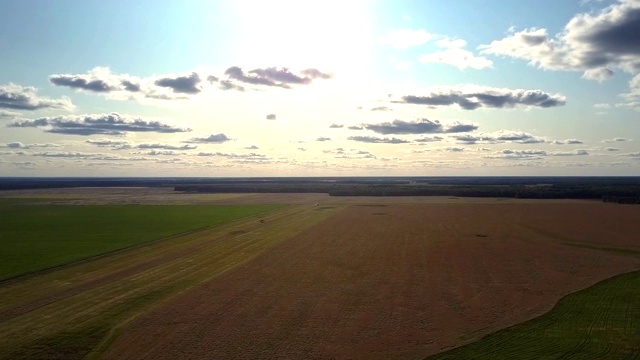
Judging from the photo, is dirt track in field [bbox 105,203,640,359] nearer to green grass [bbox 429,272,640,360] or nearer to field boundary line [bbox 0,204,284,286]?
green grass [bbox 429,272,640,360]

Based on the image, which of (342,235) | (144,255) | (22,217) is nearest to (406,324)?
(144,255)

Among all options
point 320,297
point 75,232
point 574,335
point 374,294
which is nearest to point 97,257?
point 75,232

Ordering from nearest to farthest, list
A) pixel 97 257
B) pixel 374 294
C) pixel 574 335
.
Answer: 1. pixel 574 335
2. pixel 374 294
3. pixel 97 257

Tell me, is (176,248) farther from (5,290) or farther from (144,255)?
(5,290)

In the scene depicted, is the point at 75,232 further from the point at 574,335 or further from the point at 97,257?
the point at 574,335

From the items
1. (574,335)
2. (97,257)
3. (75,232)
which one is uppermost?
(75,232)

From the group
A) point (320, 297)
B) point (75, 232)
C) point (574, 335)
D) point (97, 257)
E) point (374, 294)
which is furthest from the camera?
point (75, 232)

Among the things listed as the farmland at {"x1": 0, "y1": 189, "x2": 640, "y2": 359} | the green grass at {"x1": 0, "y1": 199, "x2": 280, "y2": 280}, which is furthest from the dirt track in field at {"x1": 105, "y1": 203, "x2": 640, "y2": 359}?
the green grass at {"x1": 0, "y1": 199, "x2": 280, "y2": 280}
